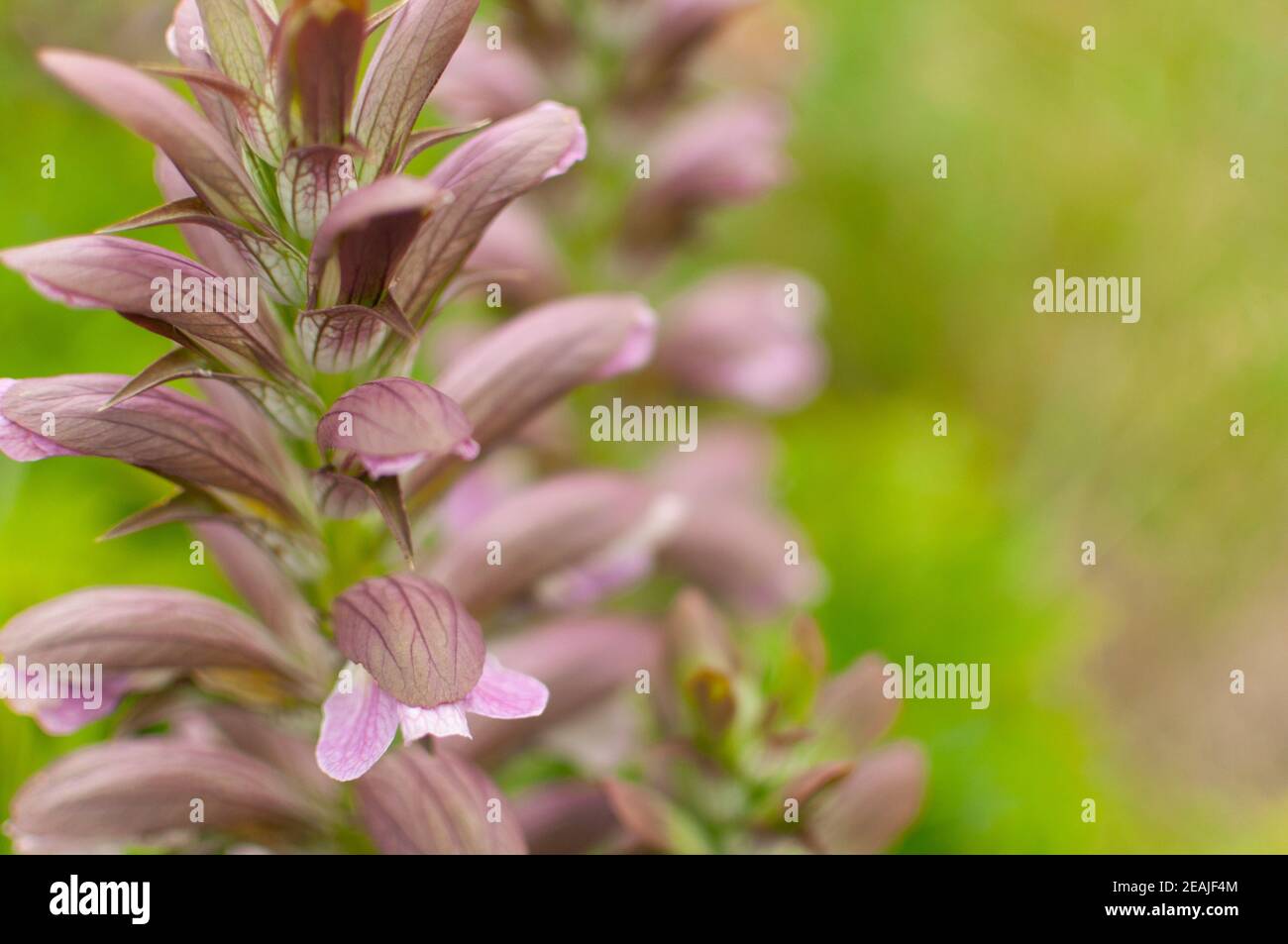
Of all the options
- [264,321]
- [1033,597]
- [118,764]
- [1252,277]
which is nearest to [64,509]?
[118,764]

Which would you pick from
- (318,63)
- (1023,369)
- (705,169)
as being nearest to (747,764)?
(318,63)

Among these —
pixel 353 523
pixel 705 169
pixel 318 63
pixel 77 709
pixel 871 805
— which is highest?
pixel 705 169

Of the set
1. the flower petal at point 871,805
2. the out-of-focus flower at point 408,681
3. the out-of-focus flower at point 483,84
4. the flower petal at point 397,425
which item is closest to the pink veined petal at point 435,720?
the out-of-focus flower at point 408,681

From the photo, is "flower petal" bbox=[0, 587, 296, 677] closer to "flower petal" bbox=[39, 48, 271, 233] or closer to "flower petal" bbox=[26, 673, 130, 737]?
"flower petal" bbox=[26, 673, 130, 737]

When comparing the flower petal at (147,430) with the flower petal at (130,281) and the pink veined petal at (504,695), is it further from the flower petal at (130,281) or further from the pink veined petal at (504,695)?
the pink veined petal at (504,695)

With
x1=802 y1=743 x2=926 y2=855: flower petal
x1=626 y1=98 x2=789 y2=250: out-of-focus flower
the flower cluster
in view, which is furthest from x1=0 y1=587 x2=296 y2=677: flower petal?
x1=626 y1=98 x2=789 y2=250: out-of-focus flower

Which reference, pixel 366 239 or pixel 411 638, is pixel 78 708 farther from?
pixel 366 239
